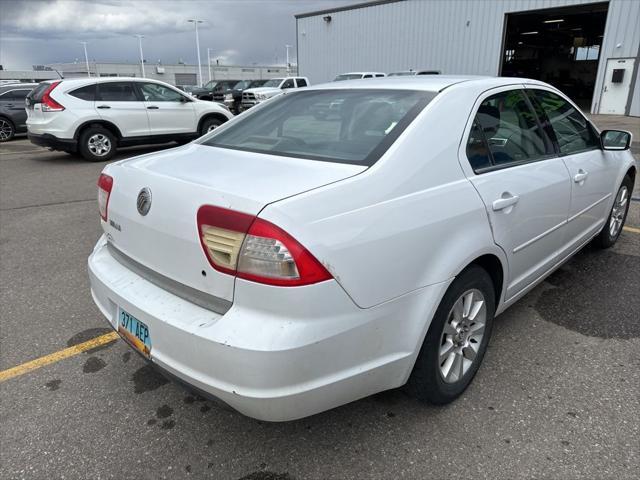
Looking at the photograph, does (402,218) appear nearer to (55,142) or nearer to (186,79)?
(55,142)

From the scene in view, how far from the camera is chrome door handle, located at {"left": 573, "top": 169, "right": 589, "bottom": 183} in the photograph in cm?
320

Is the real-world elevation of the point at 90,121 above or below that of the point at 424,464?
above

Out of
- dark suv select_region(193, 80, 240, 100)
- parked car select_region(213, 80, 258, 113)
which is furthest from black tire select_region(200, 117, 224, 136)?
dark suv select_region(193, 80, 240, 100)

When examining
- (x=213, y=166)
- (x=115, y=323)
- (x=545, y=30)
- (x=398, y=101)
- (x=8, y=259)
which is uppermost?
(x=545, y=30)

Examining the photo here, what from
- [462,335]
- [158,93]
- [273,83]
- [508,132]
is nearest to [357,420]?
[462,335]

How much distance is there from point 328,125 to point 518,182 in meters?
1.07

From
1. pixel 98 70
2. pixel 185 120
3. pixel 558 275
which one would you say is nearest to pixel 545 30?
pixel 185 120

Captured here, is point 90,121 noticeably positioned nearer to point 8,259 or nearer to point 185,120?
point 185,120

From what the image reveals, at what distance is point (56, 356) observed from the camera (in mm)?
2943

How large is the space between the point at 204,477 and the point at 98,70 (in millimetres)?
78395

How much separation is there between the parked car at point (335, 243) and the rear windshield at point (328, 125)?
0.01 metres

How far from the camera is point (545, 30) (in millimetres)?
31609

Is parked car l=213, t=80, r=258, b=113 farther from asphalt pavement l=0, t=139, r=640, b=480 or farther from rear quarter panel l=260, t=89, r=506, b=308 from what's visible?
rear quarter panel l=260, t=89, r=506, b=308

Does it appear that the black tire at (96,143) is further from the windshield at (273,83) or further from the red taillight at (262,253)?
the windshield at (273,83)
